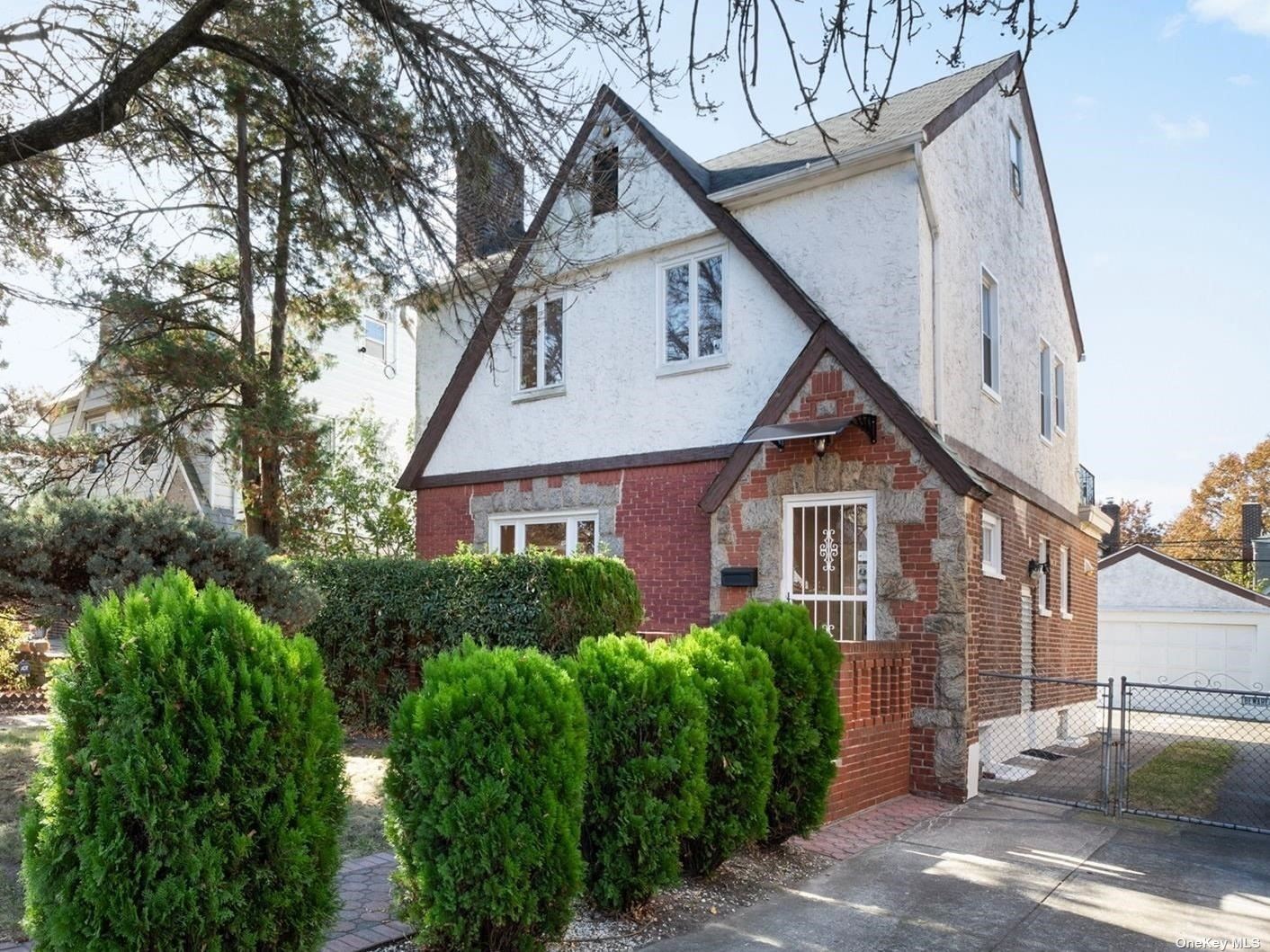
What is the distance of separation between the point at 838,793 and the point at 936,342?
4626 mm

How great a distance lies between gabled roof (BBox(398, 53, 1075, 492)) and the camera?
8336 millimetres

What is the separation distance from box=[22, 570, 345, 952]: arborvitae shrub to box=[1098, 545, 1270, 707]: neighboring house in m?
23.4

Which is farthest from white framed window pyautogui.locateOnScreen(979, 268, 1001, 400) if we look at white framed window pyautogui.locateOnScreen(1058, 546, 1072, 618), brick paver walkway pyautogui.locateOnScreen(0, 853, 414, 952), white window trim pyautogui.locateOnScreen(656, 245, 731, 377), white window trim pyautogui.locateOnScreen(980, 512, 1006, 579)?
brick paver walkway pyautogui.locateOnScreen(0, 853, 414, 952)

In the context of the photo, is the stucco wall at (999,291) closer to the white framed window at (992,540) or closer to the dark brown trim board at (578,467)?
the white framed window at (992,540)

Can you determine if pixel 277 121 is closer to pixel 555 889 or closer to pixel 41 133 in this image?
pixel 41 133

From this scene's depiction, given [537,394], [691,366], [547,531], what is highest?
[691,366]

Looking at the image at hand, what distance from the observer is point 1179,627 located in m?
23.5

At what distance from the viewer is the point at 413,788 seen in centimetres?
409

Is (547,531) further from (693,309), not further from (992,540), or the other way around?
(992,540)

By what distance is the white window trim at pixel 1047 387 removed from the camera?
14102mm

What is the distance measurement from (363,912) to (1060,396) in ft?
45.2

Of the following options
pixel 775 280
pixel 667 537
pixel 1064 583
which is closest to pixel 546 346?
pixel 667 537

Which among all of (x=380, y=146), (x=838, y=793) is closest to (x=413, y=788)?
(x=838, y=793)

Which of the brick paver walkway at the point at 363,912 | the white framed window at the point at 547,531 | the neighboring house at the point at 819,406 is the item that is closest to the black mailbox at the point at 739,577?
the neighboring house at the point at 819,406
